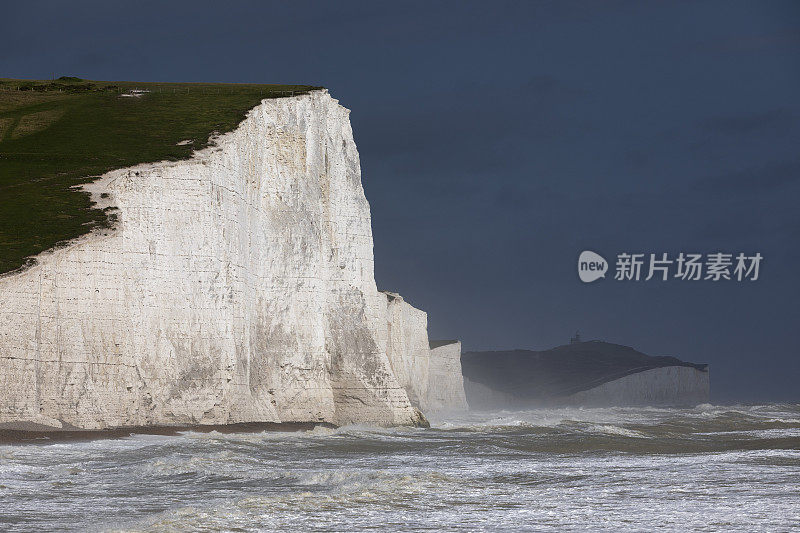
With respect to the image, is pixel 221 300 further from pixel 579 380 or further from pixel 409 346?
pixel 579 380

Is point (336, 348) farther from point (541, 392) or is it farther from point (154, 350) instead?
point (541, 392)

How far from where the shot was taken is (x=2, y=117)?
4803cm

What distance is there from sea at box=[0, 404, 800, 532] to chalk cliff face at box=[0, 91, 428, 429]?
7.19 ft

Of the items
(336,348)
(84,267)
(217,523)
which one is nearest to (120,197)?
(84,267)

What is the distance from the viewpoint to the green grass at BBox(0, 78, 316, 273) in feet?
91.9

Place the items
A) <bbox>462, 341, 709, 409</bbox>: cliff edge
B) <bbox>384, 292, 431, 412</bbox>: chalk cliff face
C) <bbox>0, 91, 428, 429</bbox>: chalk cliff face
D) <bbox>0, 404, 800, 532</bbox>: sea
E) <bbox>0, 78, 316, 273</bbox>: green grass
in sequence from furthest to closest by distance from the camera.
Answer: <bbox>462, 341, 709, 409</bbox>: cliff edge
<bbox>384, 292, 431, 412</bbox>: chalk cliff face
<bbox>0, 78, 316, 273</bbox>: green grass
<bbox>0, 91, 428, 429</bbox>: chalk cliff face
<bbox>0, 404, 800, 532</bbox>: sea

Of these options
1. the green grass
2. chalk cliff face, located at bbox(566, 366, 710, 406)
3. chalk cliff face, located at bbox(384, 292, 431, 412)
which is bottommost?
chalk cliff face, located at bbox(566, 366, 710, 406)

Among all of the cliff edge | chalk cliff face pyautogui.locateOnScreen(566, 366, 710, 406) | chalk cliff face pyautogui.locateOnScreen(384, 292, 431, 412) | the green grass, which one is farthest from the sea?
chalk cliff face pyautogui.locateOnScreen(566, 366, 710, 406)

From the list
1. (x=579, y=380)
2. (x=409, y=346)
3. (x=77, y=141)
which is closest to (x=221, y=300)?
(x=77, y=141)

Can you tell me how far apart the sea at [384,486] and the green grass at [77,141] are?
703 centimetres

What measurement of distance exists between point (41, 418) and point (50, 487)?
30.6 ft

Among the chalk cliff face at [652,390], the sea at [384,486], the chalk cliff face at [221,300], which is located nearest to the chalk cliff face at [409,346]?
the chalk cliff face at [221,300]

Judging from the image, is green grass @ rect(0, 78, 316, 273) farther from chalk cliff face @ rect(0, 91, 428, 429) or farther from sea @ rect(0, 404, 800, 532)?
sea @ rect(0, 404, 800, 532)

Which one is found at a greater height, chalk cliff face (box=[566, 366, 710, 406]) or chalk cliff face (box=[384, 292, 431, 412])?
chalk cliff face (box=[384, 292, 431, 412])
